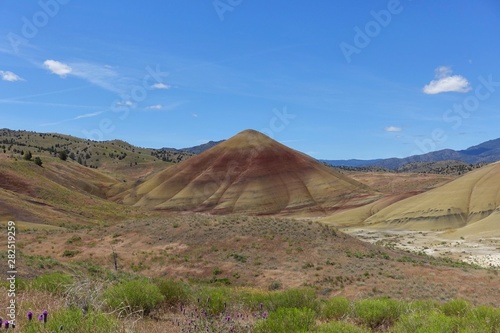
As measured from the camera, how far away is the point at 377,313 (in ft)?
32.9

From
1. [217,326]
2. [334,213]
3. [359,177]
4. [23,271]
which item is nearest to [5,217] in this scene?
[23,271]

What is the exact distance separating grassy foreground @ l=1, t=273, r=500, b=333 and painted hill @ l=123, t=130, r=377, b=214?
9058 cm

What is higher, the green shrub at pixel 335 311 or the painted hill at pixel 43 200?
the painted hill at pixel 43 200

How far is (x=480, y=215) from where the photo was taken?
69.2 m

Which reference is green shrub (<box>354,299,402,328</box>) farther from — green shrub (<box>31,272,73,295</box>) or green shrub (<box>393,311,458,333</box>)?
green shrub (<box>31,272,73,295</box>)

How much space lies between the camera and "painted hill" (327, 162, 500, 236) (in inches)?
2713

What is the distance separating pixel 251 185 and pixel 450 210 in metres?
55.8

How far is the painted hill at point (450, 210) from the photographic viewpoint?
68.9 meters

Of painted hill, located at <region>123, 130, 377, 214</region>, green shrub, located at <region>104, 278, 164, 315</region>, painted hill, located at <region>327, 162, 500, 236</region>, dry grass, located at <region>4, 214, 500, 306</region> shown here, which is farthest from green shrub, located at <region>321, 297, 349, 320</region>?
painted hill, located at <region>123, 130, 377, 214</region>

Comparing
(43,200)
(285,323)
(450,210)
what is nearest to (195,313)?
(285,323)

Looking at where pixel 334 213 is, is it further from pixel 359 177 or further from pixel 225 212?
pixel 359 177

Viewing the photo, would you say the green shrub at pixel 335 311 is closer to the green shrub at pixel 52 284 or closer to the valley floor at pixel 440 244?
the green shrub at pixel 52 284

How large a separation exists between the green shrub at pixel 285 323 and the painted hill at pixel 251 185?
9423cm

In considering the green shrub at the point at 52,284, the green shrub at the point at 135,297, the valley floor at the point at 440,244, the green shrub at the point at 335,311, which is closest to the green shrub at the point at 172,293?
the green shrub at the point at 135,297
